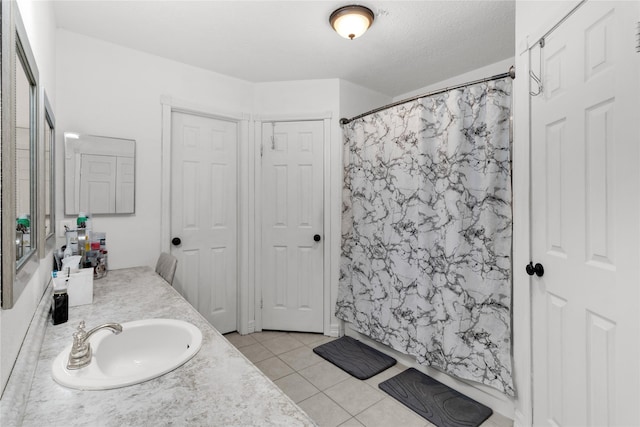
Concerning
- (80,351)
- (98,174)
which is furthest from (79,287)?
(98,174)

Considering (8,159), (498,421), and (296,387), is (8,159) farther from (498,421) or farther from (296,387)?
(498,421)

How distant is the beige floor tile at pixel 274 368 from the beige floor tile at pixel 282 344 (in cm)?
15

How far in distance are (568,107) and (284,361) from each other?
2.41 m

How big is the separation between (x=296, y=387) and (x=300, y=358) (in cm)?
39

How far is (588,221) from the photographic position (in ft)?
4.06

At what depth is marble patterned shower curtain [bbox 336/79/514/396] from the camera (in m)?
1.83

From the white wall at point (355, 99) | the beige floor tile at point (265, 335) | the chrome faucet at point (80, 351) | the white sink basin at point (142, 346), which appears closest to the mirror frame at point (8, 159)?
the chrome faucet at point (80, 351)

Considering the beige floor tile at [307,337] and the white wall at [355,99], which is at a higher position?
the white wall at [355,99]

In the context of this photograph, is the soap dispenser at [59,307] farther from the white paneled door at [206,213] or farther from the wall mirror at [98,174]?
the white paneled door at [206,213]

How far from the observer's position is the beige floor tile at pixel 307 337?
9.39ft

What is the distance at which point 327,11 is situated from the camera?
196cm

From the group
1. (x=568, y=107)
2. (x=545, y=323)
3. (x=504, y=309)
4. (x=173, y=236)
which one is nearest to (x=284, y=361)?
(x=173, y=236)

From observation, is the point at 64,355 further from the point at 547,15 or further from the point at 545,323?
the point at 547,15

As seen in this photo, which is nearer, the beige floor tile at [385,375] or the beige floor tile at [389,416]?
the beige floor tile at [389,416]
